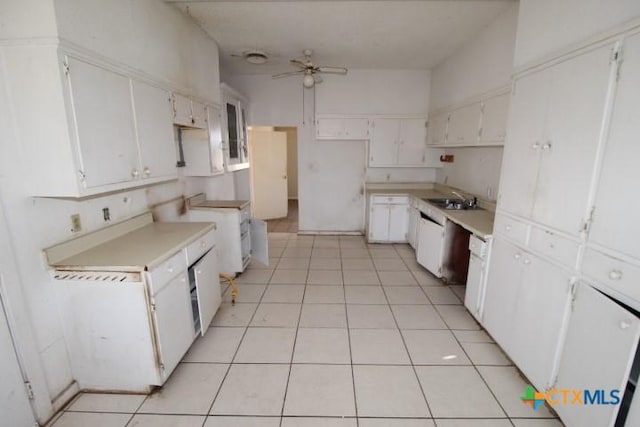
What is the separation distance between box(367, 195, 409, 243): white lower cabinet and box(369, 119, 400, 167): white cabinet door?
67cm

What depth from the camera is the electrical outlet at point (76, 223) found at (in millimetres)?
1884

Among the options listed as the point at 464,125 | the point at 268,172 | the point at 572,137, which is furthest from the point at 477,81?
the point at 268,172

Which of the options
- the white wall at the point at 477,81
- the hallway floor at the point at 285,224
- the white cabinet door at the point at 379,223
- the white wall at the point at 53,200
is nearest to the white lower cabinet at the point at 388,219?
the white cabinet door at the point at 379,223

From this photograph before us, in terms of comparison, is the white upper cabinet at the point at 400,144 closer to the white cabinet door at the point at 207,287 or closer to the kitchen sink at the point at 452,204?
the kitchen sink at the point at 452,204

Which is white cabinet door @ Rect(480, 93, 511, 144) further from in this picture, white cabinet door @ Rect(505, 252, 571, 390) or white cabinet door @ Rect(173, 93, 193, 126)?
white cabinet door @ Rect(173, 93, 193, 126)

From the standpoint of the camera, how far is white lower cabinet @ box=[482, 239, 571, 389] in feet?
5.56

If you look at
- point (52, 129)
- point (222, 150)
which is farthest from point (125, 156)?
point (222, 150)

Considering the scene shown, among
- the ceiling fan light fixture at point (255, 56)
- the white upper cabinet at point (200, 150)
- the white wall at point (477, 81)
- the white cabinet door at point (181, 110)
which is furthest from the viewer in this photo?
the ceiling fan light fixture at point (255, 56)

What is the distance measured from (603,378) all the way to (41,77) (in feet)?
10.1

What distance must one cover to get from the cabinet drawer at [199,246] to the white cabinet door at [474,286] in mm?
2328

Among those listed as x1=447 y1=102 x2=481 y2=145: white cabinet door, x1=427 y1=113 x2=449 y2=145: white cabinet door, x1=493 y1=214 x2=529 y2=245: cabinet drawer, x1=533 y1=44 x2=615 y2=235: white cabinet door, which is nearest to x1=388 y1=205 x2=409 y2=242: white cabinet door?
x1=427 y1=113 x2=449 y2=145: white cabinet door

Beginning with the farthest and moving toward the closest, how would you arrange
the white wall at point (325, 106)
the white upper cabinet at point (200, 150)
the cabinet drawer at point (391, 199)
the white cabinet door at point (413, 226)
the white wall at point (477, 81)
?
the white wall at point (325, 106)
the cabinet drawer at point (391, 199)
the white cabinet door at point (413, 226)
the white upper cabinet at point (200, 150)
the white wall at point (477, 81)

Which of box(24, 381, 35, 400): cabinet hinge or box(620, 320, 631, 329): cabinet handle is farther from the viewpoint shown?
box(24, 381, 35, 400): cabinet hinge

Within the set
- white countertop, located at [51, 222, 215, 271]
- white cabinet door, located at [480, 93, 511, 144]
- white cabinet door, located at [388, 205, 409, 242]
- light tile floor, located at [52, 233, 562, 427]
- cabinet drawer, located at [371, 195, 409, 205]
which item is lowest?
light tile floor, located at [52, 233, 562, 427]
